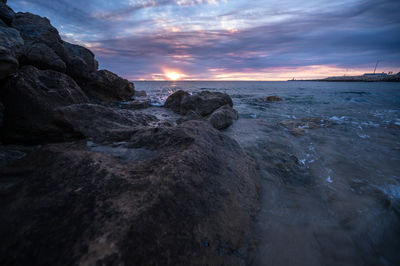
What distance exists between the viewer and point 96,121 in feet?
8.18

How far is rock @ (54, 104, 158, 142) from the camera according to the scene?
214cm

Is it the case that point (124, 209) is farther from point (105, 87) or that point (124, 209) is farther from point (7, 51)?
point (105, 87)

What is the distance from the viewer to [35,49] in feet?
15.3

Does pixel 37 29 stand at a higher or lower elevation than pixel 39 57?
higher

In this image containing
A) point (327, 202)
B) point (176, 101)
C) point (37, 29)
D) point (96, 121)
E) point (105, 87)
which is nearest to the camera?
point (327, 202)

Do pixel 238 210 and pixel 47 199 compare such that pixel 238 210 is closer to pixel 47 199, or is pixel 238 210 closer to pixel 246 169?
pixel 246 169

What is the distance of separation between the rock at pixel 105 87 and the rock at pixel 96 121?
25.5 ft

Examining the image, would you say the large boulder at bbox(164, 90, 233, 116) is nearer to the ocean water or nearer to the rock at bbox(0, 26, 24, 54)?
the ocean water

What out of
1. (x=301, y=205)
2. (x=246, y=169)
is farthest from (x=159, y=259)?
(x=301, y=205)

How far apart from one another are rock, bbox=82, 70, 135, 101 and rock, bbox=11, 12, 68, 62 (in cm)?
273

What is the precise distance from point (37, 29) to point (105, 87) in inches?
166

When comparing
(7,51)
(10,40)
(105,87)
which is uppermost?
(10,40)

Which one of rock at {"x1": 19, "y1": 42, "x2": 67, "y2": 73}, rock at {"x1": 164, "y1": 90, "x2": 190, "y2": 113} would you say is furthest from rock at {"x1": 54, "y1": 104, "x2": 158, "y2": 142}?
rock at {"x1": 164, "y1": 90, "x2": 190, "y2": 113}

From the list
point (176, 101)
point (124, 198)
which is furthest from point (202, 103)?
point (124, 198)
